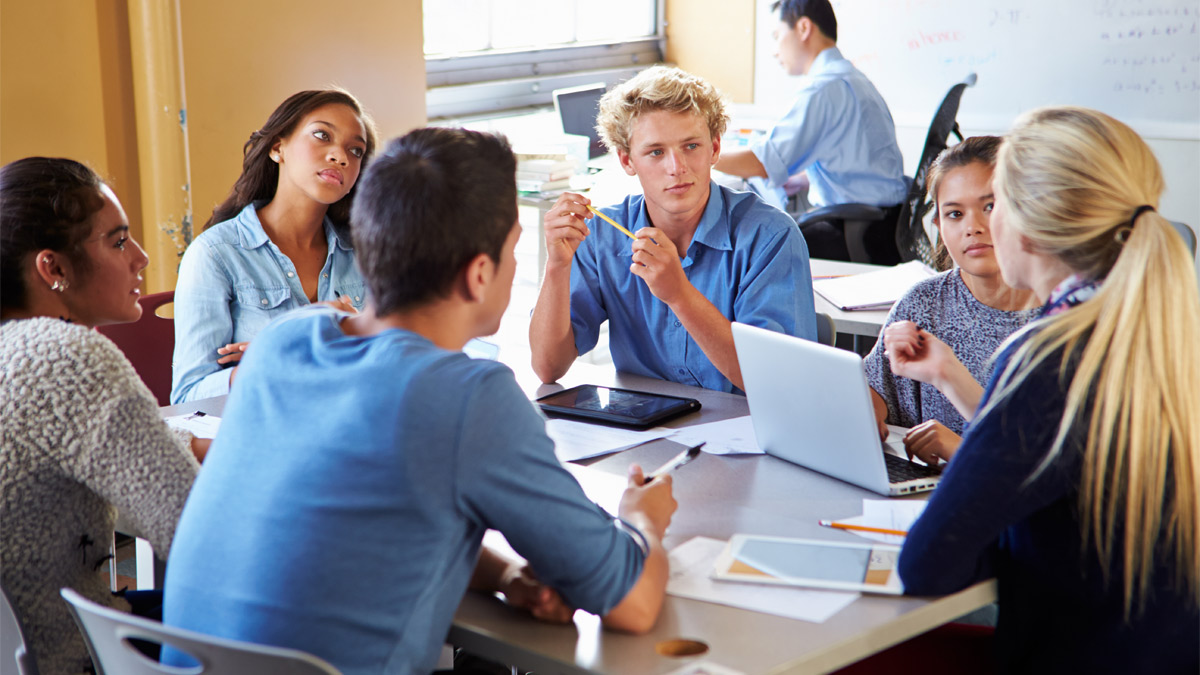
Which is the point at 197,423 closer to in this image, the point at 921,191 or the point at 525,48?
the point at 921,191

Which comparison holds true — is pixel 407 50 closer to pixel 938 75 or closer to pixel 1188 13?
pixel 938 75

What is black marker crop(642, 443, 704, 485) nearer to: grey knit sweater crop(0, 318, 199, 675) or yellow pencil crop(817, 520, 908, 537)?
yellow pencil crop(817, 520, 908, 537)

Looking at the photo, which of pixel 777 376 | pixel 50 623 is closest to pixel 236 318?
pixel 50 623

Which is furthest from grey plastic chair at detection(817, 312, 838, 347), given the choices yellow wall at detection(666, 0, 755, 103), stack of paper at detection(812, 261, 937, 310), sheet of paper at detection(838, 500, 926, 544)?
yellow wall at detection(666, 0, 755, 103)

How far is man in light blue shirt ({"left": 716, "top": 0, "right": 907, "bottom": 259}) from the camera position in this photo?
14.3 ft

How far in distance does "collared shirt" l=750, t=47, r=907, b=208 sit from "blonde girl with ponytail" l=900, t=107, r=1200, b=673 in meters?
3.11

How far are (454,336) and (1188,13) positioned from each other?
4.63 meters

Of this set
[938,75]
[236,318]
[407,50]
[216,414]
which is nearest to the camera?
[216,414]

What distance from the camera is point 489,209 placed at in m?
1.20

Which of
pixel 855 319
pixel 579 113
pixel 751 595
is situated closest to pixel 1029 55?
pixel 579 113

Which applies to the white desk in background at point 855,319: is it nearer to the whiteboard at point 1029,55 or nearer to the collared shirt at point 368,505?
the collared shirt at point 368,505

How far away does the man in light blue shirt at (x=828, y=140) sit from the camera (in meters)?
4.37

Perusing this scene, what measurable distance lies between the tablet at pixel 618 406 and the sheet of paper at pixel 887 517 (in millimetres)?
480

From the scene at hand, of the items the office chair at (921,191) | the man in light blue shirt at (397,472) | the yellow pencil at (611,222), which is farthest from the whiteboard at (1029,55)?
the man in light blue shirt at (397,472)
